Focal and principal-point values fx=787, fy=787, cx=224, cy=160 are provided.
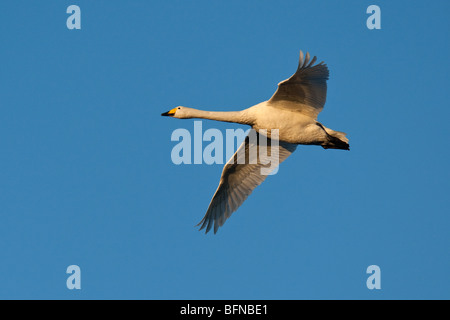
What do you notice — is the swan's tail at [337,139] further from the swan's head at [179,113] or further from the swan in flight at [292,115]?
the swan's head at [179,113]

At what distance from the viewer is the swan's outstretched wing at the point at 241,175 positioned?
18.2 metres

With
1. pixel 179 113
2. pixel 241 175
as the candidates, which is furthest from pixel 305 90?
pixel 241 175

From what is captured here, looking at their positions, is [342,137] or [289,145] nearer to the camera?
[342,137]

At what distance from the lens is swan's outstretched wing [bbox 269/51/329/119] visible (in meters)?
15.9

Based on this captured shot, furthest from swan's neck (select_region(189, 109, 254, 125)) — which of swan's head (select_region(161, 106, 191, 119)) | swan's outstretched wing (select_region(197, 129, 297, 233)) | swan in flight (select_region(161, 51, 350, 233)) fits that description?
swan's outstretched wing (select_region(197, 129, 297, 233))

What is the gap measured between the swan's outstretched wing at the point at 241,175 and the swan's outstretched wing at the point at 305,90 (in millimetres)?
1655

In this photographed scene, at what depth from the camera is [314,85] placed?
16312mm

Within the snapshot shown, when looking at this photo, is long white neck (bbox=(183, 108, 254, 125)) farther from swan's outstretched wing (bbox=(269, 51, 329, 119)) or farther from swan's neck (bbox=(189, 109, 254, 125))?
swan's outstretched wing (bbox=(269, 51, 329, 119))

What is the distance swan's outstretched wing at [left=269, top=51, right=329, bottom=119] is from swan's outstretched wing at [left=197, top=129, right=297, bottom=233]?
1655 millimetres
